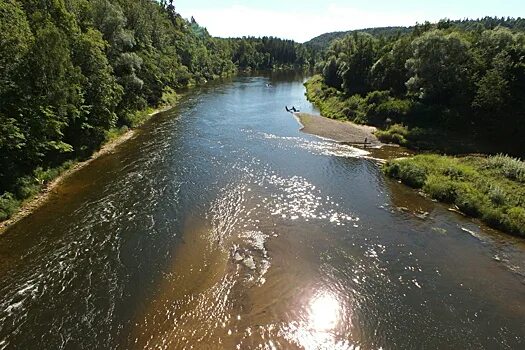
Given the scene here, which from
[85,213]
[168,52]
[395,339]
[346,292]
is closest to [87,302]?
[85,213]

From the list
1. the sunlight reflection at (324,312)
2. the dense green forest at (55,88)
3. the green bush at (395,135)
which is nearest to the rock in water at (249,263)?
the sunlight reflection at (324,312)

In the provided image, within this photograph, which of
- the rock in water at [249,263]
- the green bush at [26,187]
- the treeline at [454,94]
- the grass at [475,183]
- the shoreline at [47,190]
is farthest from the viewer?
the treeline at [454,94]

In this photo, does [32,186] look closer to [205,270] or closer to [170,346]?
[205,270]

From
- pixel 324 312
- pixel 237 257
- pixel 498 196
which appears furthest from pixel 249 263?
pixel 498 196

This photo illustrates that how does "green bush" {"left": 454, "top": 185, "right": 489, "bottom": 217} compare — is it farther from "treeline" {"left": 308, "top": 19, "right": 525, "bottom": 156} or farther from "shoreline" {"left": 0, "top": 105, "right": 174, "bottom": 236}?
"shoreline" {"left": 0, "top": 105, "right": 174, "bottom": 236}

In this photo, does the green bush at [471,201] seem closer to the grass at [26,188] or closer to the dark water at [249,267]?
the dark water at [249,267]
